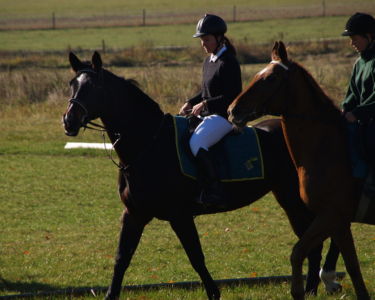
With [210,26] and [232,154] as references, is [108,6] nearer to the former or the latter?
[210,26]

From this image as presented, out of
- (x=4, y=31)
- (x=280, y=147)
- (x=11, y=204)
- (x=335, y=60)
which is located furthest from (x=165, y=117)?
(x=4, y=31)

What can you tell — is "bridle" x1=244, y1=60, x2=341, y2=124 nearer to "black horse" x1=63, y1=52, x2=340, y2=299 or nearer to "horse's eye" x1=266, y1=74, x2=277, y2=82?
"horse's eye" x1=266, y1=74, x2=277, y2=82

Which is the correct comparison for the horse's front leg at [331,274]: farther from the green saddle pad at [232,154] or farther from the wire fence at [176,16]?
the wire fence at [176,16]

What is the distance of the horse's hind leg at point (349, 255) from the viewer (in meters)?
7.75

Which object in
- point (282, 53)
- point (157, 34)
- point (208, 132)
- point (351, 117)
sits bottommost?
point (157, 34)

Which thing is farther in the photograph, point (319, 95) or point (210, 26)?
point (210, 26)

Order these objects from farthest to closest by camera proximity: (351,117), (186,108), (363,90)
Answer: (186,108) → (363,90) → (351,117)

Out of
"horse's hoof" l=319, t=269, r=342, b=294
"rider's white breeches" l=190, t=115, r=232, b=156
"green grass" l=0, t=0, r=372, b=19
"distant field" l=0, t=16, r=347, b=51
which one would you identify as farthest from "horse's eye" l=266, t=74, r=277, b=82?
"green grass" l=0, t=0, r=372, b=19

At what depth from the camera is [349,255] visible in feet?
25.6

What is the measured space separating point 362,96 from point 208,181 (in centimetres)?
183

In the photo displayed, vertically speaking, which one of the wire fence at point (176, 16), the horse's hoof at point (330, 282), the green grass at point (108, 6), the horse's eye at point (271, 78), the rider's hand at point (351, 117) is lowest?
the green grass at point (108, 6)

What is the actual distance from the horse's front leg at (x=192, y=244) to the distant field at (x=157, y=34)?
41.3 meters

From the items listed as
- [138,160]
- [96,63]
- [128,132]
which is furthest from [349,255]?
[96,63]

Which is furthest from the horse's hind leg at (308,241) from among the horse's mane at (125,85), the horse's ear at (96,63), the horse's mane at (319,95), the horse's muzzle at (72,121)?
the horse's ear at (96,63)
